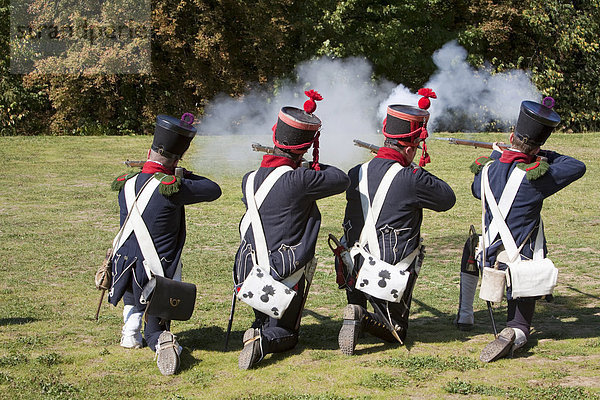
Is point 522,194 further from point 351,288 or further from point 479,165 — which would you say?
point 351,288

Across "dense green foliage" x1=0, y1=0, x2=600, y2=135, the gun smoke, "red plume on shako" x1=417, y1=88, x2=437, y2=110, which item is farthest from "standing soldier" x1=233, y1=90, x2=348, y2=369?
"dense green foliage" x1=0, y1=0, x2=600, y2=135

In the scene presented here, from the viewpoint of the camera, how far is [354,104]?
609 inches

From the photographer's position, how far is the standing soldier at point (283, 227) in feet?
20.4

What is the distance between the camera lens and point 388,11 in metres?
27.1

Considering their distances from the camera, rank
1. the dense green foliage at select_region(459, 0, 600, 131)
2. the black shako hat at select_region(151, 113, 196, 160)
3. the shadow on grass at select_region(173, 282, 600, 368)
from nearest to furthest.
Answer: the black shako hat at select_region(151, 113, 196, 160) < the shadow on grass at select_region(173, 282, 600, 368) < the dense green foliage at select_region(459, 0, 600, 131)

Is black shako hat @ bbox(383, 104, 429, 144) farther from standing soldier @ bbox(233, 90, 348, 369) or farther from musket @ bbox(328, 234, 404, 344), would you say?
musket @ bbox(328, 234, 404, 344)

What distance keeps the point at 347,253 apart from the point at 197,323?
1871mm

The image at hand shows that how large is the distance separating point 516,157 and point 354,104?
29.6ft

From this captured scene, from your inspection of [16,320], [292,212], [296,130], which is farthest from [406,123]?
[16,320]

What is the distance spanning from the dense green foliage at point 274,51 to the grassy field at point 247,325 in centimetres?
1292

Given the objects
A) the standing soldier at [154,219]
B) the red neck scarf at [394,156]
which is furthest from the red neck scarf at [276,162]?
the red neck scarf at [394,156]

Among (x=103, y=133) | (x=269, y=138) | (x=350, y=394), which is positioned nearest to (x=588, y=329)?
(x=350, y=394)

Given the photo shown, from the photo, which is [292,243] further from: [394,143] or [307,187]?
[394,143]

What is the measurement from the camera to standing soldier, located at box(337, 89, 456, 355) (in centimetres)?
649
